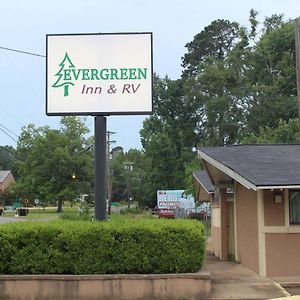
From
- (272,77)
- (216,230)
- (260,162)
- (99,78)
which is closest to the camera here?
(99,78)

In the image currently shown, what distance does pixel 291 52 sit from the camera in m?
49.4

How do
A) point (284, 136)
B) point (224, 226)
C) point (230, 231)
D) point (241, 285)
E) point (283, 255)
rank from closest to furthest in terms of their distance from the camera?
1. point (241, 285)
2. point (283, 255)
3. point (230, 231)
4. point (224, 226)
5. point (284, 136)

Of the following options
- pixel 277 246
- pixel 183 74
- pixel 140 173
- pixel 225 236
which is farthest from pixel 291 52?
pixel 140 173

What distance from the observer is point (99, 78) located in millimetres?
13312

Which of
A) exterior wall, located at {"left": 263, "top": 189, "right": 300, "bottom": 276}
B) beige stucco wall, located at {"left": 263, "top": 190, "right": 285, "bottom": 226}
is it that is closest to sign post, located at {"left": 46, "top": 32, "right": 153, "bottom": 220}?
beige stucco wall, located at {"left": 263, "top": 190, "right": 285, "bottom": 226}

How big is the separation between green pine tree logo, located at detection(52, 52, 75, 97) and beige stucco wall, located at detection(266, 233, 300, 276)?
625cm

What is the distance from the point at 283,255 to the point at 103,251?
15.8 feet

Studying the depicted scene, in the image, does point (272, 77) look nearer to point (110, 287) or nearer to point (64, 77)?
point (64, 77)

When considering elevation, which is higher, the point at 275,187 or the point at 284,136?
the point at 284,136

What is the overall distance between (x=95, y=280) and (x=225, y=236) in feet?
26.1

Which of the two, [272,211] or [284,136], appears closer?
[272,211]

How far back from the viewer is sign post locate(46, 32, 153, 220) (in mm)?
13305

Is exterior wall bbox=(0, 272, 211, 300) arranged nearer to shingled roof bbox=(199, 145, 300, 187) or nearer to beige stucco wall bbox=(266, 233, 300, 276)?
shingled roof bbox=(199, 145, 300, 187)

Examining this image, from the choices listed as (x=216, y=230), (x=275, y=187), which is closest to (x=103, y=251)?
(x=275, y=187)
